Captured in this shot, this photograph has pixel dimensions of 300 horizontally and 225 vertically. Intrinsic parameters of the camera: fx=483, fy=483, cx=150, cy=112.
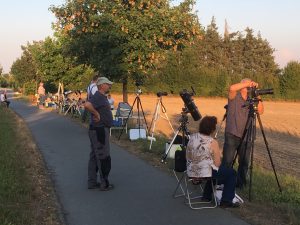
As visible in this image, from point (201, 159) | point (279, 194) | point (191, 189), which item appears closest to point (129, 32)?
point (191, 189)

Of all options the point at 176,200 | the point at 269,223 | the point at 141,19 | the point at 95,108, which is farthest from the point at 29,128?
the point at 269,223

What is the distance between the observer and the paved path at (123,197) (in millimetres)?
6367

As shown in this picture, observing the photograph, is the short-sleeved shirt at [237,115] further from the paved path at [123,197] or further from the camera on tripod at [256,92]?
the paved path at [123,197]

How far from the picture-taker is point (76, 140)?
1439cm

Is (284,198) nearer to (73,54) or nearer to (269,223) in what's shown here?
(269,223)

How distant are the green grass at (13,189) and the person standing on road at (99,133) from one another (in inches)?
43.8

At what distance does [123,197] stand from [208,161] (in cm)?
156

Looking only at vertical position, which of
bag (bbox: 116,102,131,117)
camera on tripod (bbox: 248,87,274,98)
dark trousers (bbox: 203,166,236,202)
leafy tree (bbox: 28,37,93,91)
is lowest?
dark trousers (bbox: 203,166,236,202)

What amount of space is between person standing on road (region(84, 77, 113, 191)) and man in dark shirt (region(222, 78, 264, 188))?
80.4 inches

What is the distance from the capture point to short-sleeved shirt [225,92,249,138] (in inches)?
318

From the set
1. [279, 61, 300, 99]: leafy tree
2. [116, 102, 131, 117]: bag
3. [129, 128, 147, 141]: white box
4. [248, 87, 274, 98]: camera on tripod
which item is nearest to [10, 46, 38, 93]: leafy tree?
[279, 61, 300, 99]: leafy tree

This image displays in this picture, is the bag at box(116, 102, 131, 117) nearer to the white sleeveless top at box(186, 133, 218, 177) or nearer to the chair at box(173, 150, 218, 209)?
the chair at box(173, 150, 218, 209)

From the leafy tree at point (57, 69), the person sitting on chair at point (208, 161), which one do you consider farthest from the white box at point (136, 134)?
the leafy tree at point (57, 69)

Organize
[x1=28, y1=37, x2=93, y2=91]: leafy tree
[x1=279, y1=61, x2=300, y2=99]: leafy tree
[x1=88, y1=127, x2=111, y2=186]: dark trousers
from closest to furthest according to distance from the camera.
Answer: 1. [x1=88, y1=127, x2=111, y2=186]: dark trousers
2. [x1=28, y1=37, x2=93, y2=91]: leafy tree
3. [x1=279, y1=61, x2=300, y2=99]: leafy tree
